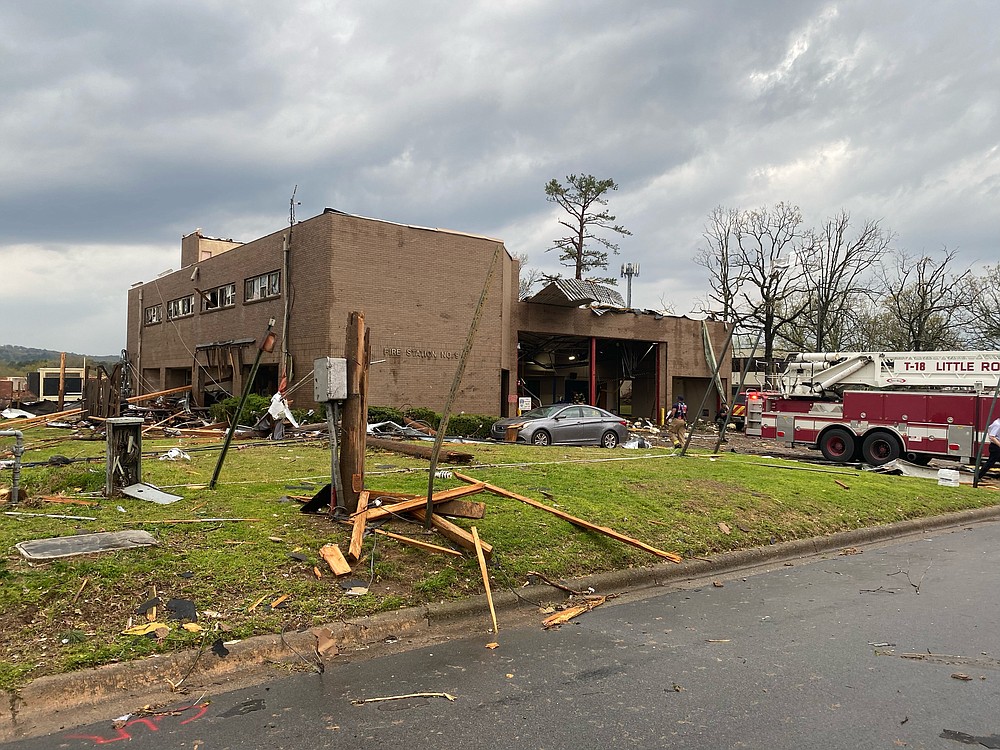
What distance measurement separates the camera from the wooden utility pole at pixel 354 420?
7.23 m

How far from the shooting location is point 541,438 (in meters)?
21.0

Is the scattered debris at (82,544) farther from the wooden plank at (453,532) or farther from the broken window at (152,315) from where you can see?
the broken window at (152,315)

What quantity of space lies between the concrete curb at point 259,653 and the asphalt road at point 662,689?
303mm

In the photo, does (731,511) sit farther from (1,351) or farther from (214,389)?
(1,351)

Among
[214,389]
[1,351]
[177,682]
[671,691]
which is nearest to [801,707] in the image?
[671,691]

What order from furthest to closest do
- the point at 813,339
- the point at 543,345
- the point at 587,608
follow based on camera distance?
the point at 813,339 < the point at 543,345 < the point at 587,608

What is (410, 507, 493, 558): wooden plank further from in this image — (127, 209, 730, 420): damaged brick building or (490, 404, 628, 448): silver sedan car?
(490, 404, 628, 448): silver sedan car

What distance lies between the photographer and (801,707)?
414 centimetres

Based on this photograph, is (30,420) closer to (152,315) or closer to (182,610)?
(152,315)

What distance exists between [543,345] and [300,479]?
79.2 ft

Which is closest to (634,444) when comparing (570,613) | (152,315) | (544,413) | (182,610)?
(544,413)

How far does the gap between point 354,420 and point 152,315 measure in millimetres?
34614

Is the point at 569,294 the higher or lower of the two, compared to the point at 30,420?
higher

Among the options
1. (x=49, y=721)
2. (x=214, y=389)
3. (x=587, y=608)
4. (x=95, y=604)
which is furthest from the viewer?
(x=214, y=389)
